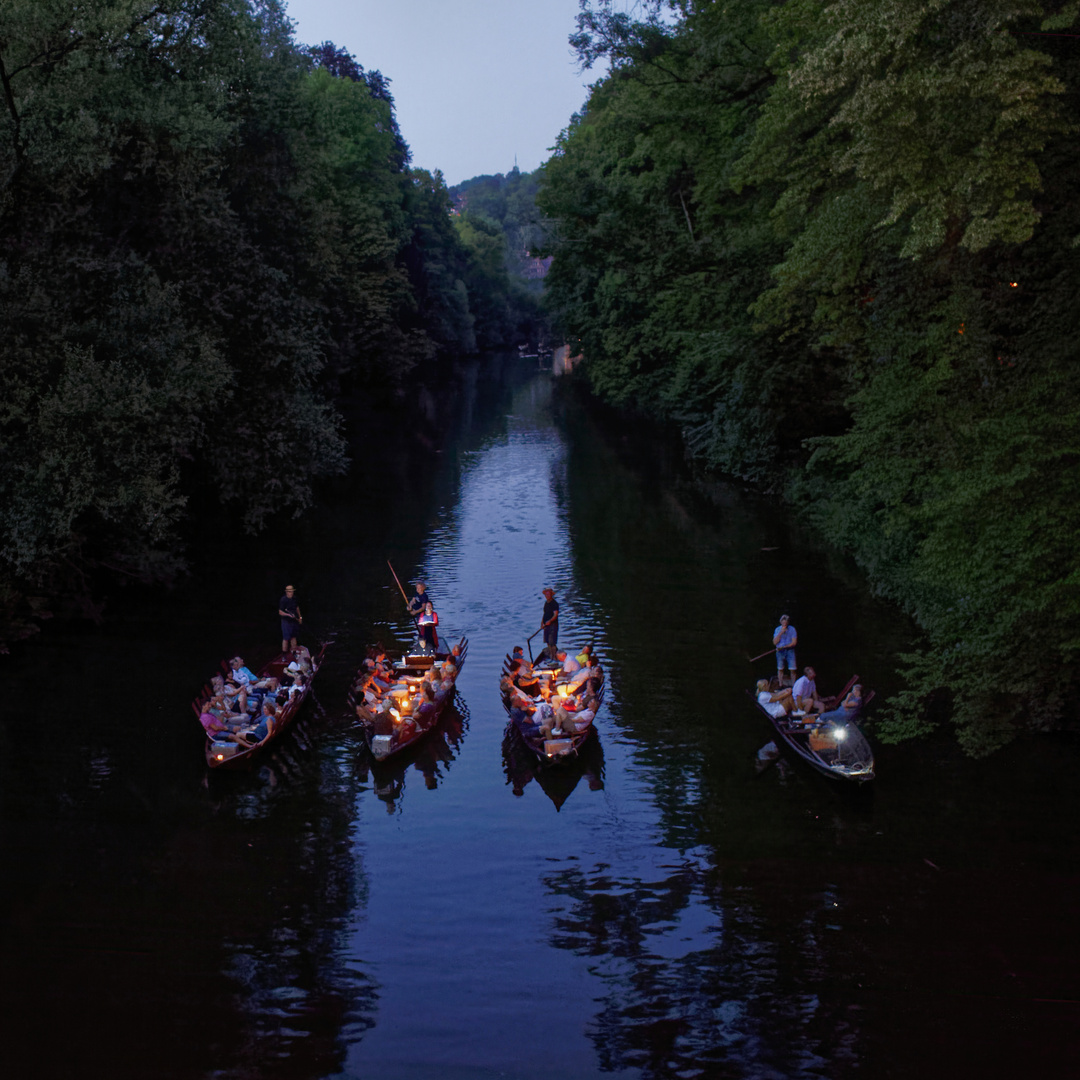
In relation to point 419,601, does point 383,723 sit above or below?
below

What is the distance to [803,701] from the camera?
16.6m

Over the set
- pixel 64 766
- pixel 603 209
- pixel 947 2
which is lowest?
pixel 64 766

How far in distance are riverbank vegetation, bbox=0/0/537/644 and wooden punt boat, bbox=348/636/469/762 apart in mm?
6644

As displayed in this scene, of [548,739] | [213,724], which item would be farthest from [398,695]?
[213,724]

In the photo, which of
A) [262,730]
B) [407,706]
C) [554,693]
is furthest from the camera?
[554,693]

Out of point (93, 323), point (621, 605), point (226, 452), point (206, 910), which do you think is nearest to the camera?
point (206, 910)

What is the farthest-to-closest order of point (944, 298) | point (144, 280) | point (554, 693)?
point (144, 280) < point (554, 693) < point (944, 298)

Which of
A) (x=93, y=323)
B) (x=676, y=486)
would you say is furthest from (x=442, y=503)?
(x=93, y=323)

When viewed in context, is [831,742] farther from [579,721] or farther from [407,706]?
[407,706]

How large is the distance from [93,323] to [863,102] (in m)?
15.3

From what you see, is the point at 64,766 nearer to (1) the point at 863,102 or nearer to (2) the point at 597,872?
(2) the point at 597,872

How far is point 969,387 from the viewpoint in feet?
53.9

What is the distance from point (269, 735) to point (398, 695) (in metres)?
2.13

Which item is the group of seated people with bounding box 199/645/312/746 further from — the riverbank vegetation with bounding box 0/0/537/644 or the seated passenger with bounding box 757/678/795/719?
the seated passenger with bounding box 757/678/795/719
